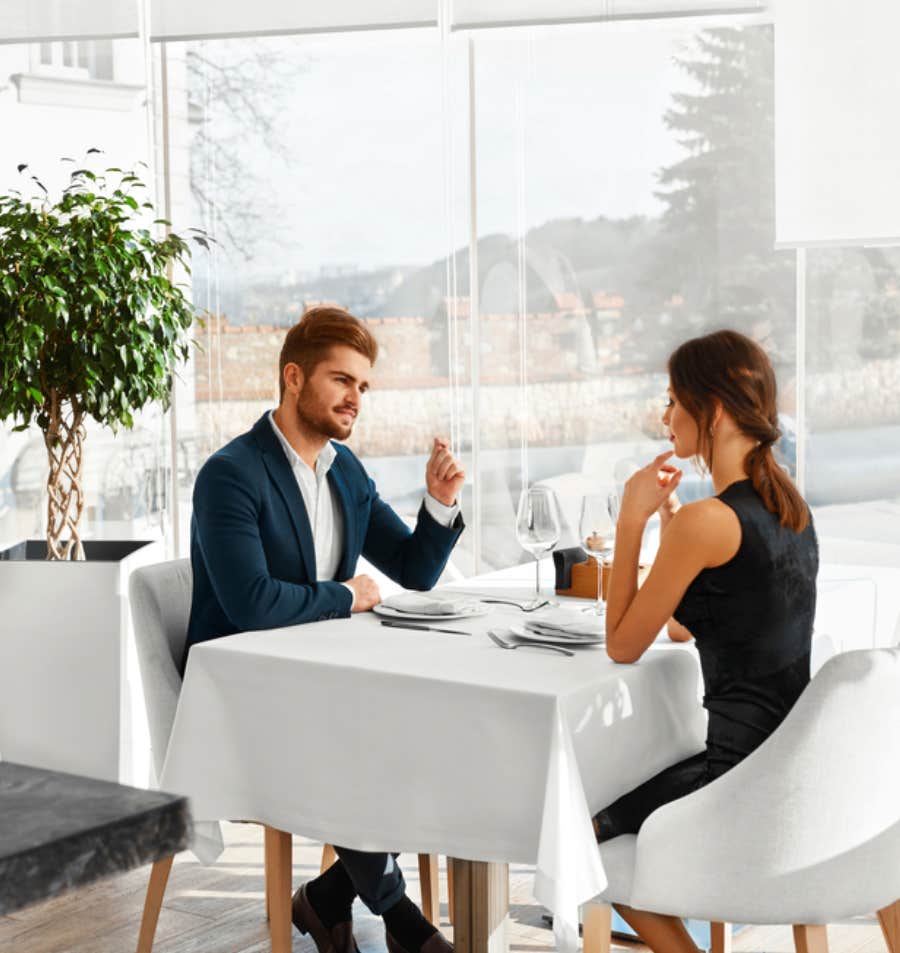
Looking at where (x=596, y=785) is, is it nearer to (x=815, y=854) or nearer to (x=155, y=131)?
(x=815, y=854)

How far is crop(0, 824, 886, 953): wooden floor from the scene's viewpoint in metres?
2.95

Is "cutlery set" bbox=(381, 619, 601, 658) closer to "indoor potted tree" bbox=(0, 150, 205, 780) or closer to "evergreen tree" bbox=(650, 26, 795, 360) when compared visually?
"indoor potted tree" bbox=(0, 150, 205, 780)

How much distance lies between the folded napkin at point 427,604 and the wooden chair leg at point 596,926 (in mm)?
684

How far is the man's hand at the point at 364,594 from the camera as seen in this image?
2.69 m

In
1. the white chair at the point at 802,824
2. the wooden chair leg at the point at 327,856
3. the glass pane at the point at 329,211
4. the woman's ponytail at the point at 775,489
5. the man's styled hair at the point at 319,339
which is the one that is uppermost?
the glass pane at the point at 329,211

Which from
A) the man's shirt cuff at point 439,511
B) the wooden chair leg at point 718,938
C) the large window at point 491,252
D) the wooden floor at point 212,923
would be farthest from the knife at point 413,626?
the large window at point 491,252

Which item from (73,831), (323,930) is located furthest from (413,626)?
(73,831)

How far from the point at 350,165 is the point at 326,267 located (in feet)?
1.27

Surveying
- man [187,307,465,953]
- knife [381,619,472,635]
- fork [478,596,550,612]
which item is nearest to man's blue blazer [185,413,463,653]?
man [187,307,465,953]

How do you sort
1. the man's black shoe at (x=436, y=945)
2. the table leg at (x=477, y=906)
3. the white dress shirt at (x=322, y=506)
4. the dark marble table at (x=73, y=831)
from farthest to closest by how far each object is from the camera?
the white dress shirt at (x=322, y=506) → the man's black shoe at (x=436, y=945) → the table leg at (x=477, y=906) → the dark marble table at (x=73, y=831)

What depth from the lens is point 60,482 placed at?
4.02 m

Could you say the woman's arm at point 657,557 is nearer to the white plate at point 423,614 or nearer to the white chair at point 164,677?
the white plate at point 423,614

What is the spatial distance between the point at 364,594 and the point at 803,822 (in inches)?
40.6

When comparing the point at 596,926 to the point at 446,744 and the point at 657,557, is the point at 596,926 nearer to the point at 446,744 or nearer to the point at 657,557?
the point at 446,744
